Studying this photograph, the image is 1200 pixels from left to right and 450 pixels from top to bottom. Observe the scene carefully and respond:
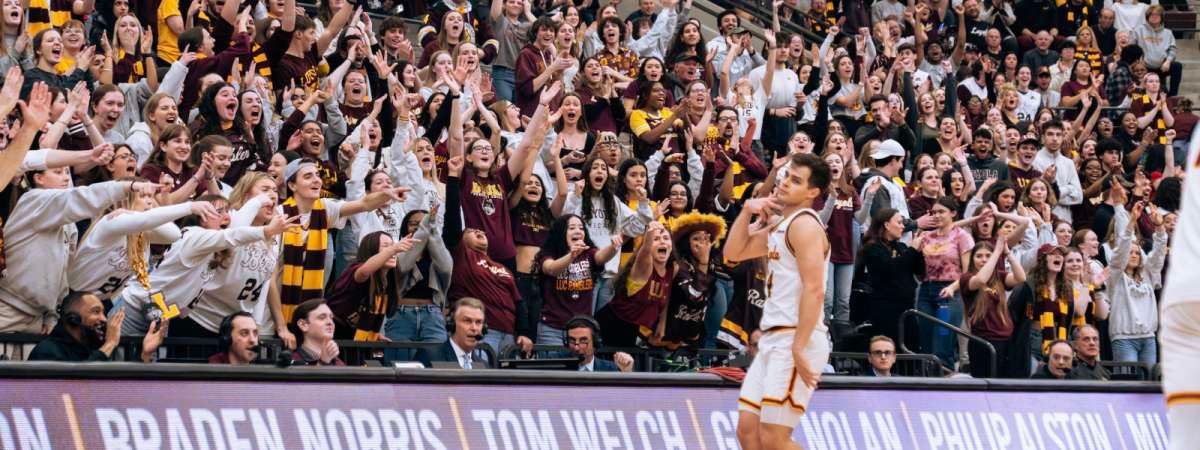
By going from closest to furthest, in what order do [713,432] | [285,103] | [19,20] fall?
[713,432], [19,20], [285,103]

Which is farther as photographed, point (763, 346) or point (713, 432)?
point (713, 432)

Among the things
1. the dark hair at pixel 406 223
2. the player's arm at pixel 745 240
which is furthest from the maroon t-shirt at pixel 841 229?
the player's arm at pixel 745 240

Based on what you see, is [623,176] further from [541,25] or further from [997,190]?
[997,190]

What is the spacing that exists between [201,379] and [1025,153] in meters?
12.9

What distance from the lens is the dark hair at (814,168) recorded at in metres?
8.73

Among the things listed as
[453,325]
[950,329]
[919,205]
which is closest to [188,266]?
[453,325]

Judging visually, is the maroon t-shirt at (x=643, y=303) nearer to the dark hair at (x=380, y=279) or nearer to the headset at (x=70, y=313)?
the dark hair at (x=380, y=279)

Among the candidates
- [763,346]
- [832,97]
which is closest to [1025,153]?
[832,97]

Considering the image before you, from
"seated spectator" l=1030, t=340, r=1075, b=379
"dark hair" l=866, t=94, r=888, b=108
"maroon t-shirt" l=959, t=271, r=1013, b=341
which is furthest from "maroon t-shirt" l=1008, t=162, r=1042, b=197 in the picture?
"seated spectator" l=1030, t=340, r=1075, b=379

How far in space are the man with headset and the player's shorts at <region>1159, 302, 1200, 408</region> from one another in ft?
18.7

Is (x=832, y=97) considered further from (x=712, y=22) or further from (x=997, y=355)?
(x=997, y=355)

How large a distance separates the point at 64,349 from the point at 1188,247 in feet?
19.9

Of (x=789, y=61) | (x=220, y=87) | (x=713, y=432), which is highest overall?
(x=789, y=61)

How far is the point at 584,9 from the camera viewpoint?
64.8 ft
